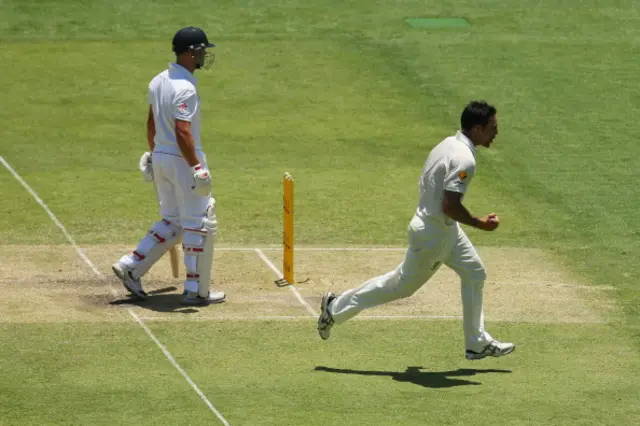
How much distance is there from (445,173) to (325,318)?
1655 mm

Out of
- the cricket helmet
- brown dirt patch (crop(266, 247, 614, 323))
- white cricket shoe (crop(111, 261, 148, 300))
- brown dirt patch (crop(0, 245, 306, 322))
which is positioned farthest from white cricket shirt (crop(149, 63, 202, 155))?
brown dirt patch (crop(266, 247, 614, 323))

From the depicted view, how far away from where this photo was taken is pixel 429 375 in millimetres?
10734

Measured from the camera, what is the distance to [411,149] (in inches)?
723

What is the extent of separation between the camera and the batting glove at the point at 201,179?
11906 mm

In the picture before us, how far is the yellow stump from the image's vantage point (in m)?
12.6

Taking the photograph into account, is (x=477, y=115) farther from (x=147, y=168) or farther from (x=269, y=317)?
(x=147, y=168)

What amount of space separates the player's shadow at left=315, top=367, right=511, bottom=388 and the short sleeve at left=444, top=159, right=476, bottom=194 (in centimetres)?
147

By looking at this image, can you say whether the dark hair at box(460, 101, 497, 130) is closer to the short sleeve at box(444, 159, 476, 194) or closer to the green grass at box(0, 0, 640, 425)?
the short sleeve at box(444, 159, 476, 194)

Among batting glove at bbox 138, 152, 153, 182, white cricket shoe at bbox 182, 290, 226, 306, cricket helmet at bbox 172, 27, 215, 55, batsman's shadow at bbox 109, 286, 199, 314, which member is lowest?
batsman's shadow at bbox 109, 286, 199, 314

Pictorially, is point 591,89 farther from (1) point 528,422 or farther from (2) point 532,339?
(1) point 528,422

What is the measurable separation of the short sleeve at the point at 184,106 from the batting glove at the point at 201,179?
462 millimetres

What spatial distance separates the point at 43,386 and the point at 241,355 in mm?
1683

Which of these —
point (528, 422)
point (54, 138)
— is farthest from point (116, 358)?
point (54, 138)

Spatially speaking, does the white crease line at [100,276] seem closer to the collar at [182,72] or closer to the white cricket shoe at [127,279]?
the white cricket shoe at [127,279]
